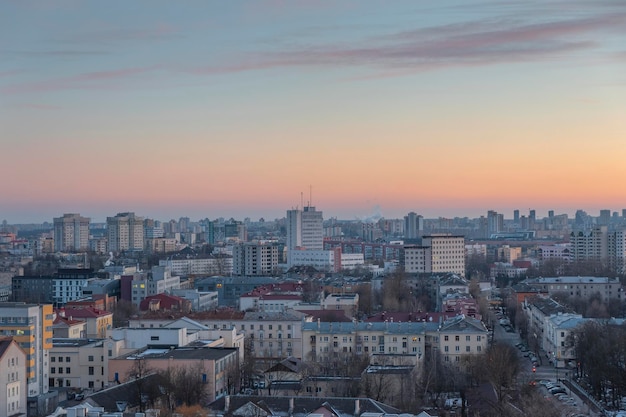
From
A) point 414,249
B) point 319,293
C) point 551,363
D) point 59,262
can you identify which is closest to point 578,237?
point 414,249

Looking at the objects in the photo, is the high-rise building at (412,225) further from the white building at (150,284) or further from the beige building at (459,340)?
the beige building at (459,340)

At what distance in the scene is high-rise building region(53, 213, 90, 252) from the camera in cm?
9769

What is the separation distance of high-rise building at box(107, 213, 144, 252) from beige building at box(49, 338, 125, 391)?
2770 inches

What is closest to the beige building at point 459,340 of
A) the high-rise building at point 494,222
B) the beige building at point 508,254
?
the beige building at point 508,254

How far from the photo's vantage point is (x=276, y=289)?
3688cm

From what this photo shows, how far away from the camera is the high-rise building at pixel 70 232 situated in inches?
3846

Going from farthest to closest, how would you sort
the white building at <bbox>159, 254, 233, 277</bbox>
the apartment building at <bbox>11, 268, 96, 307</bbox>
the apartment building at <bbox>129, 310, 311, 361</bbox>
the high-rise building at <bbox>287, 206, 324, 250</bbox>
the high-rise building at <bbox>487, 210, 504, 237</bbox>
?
the high-rise building at <bbox>487, 210, 504, 237</bbox>
the high-rise building at <bbox>287, 206, 324, 250</bbox>
the white building at <bbox>159, 254, 233, 277</bbox>
the apartment building at <bbox>11, 268, 96, 307</bbox>
the apartment building at <bbox>129, 310, 311, 361</bbox>

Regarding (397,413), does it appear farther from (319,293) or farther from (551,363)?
(319,293)

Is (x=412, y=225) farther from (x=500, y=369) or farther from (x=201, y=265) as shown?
(x=500, y=369)

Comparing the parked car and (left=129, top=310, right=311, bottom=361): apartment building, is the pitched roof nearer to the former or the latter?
the parked car

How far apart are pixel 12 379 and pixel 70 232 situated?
8311 centimetres

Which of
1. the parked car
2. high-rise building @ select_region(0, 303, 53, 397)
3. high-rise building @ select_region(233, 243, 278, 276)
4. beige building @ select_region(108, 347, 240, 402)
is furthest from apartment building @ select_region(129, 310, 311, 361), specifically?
high-rise building @ select_region(233, 243, 278, 276)

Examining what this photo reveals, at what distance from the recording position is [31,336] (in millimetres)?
19359

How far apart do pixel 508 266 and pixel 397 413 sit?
151 ft
